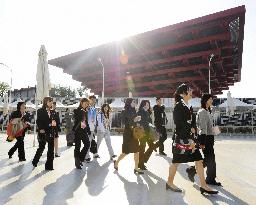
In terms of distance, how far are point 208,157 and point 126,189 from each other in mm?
1615

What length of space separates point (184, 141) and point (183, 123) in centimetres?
28

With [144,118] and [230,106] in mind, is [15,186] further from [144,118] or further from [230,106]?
[230,106]

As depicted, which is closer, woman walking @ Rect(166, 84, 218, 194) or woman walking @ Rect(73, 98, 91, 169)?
woman walking @ Rect(166, 84, 218, 194)

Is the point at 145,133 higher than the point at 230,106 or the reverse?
the reverse

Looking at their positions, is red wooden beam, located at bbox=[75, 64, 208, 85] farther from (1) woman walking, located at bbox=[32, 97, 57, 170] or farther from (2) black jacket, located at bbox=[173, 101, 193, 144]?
(2) black jacket, located at bbox=[173, 101, 193, 144]

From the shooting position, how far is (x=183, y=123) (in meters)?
5.33

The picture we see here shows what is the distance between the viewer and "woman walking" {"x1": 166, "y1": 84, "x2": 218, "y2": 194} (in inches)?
207

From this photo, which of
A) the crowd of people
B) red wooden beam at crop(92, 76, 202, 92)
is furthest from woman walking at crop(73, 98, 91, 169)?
red wooden beam at crop(92, 76, 202, 92)

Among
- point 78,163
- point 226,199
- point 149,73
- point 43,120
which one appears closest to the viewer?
point 226,199

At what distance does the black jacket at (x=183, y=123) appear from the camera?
5320mm

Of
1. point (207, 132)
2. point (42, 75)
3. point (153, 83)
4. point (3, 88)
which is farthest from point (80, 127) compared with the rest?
point (3, 88)

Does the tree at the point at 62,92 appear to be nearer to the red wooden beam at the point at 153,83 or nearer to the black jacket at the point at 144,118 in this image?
the red wooden beam at the point at 153,83

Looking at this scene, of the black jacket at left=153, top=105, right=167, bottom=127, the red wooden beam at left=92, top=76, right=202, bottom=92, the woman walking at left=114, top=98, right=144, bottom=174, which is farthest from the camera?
the red wooden beam at left=92, top=76, right=202, bottom=92

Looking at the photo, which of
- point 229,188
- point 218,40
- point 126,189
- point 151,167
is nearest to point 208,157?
point 229,188
